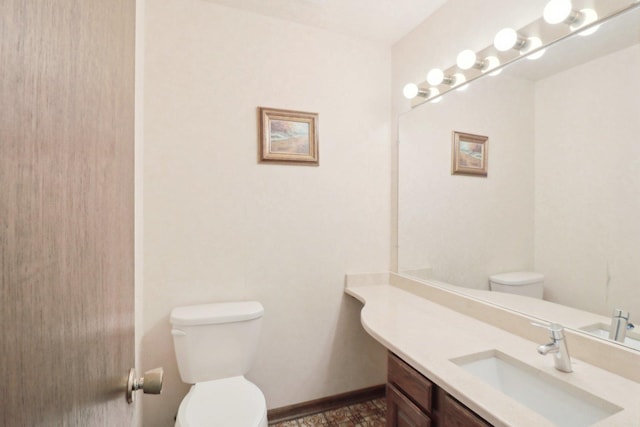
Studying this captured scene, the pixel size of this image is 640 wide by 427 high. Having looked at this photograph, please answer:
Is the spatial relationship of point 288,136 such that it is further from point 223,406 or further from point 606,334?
point 606,334

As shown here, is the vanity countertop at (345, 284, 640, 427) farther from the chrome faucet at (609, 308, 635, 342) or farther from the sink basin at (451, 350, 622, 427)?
the chrome faucet at (609, 308, 635, 342)

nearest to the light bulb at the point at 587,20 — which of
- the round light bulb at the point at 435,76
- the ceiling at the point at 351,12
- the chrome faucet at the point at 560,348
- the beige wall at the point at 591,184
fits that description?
the beige wall at the point at 591,184

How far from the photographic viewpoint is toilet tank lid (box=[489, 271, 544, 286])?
128 centimetres

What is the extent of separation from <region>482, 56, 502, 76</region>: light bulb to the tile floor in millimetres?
2082

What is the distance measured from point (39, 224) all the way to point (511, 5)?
5.99 ft

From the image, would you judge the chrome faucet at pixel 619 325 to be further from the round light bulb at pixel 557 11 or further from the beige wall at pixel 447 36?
the beige wall at pixel 447 36

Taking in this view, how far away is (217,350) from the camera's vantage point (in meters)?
1.55

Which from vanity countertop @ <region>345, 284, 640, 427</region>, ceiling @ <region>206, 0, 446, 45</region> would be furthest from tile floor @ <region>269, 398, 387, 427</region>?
ceiling @ <region>206, 0, 446, 45</region>

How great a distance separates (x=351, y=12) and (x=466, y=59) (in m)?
0.76

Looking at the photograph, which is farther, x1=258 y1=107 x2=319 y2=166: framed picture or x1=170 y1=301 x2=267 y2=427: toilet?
x1=258 y1=107 x2=319 y2=166: framed picture

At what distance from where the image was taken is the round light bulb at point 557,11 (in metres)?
1.10

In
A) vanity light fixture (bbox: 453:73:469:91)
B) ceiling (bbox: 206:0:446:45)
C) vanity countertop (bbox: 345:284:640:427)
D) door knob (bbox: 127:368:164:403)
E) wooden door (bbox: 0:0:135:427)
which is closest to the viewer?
wooden door (bbox: 0:0:135:427)

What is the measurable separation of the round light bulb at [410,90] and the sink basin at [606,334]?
4.80 ft

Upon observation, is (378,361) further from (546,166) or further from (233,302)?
(546,166)
